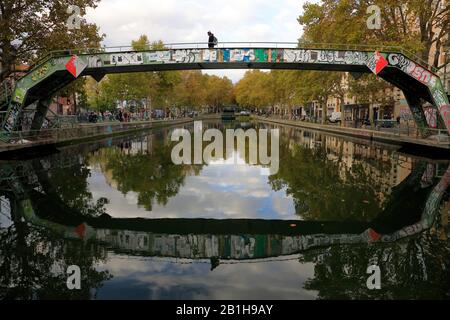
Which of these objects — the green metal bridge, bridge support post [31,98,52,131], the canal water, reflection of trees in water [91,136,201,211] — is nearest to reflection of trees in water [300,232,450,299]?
the canal water

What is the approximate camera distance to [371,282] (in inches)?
259

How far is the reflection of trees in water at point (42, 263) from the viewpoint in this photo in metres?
6.28

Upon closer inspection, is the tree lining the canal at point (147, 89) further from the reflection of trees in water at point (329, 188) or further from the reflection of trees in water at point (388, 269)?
the reflection of trees in water at point (388, 269)

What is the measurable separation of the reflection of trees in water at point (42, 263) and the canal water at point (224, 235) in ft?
0.07

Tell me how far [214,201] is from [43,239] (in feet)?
17.8

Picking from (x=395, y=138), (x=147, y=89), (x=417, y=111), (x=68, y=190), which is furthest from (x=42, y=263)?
(x=147, y=89)

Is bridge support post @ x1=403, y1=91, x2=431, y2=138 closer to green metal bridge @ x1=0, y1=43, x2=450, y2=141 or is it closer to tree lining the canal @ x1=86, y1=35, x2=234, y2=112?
green metal bridge @ x1=0, y1=43, x2=450, y2=141

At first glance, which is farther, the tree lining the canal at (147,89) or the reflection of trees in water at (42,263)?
the tree lining the canal at (147,89)

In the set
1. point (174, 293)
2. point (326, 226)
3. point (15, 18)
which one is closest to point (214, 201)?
point (326, 226)

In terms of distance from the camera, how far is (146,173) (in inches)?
729

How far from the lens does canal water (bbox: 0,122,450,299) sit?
6523 millimetres

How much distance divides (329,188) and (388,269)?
769cm

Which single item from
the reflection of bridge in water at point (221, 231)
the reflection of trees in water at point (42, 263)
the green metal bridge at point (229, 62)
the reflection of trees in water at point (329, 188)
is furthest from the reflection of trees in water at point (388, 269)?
the green metal bridge at point (229, 62)
